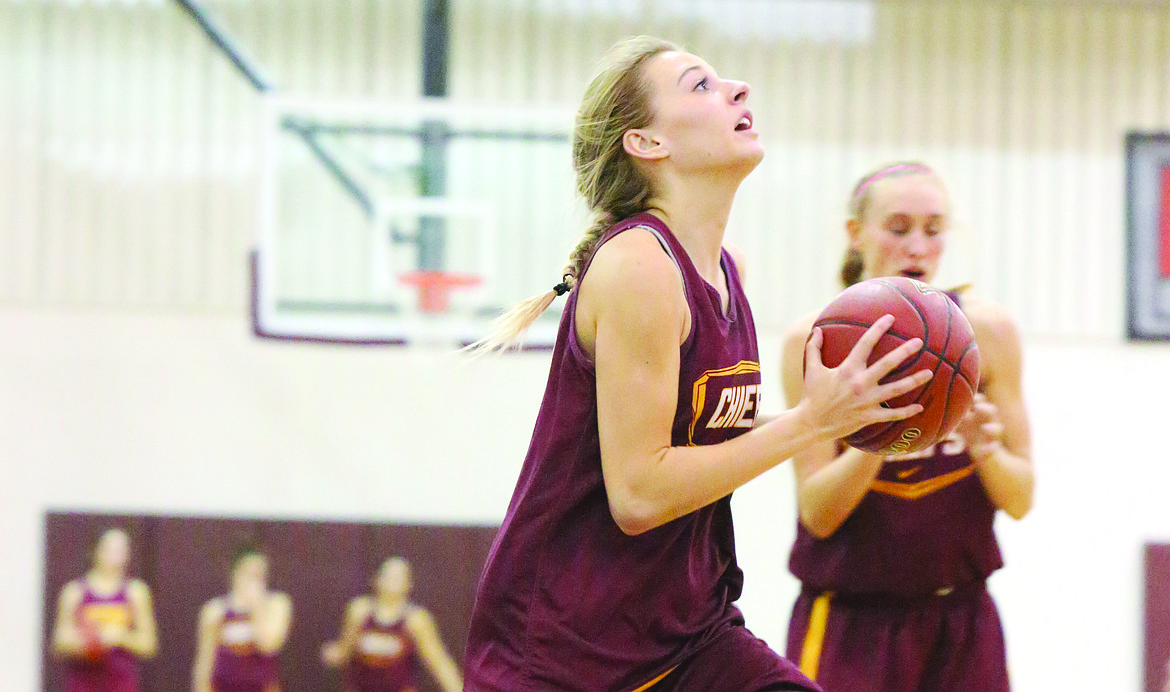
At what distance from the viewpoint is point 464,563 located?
5.64m

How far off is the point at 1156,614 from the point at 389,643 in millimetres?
4086

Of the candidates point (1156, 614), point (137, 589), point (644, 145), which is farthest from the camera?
point (1156, 614)

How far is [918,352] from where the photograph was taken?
1751 millimetres

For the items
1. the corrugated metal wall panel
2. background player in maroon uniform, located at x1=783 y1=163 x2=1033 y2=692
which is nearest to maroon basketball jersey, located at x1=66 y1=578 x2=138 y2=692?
the corrugated metal wall panel

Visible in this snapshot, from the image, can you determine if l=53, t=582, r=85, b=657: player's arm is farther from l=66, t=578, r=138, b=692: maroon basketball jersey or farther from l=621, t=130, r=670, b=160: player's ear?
l=621, t=130, r=670, b=160: player's ear

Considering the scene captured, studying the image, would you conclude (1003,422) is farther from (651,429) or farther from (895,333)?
(651,429)

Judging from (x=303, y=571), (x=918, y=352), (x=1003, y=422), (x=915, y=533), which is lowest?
(x=303, y=571)

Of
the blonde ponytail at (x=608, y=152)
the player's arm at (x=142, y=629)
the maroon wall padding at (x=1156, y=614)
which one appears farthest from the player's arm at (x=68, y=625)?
the maroon wall padding at (x=1156, y=614)

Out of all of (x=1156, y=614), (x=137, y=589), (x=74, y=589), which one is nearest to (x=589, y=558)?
(x=137, y=589)

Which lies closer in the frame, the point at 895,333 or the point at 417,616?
the point at 895,333

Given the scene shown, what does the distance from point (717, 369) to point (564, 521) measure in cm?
35

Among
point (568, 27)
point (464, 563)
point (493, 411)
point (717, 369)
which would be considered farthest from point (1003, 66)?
point (717, 369)

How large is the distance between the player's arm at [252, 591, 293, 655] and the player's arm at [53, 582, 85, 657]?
100cm

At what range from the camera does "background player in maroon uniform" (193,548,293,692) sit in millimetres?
5613
